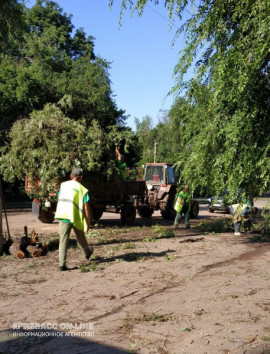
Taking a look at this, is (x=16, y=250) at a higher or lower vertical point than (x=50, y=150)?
lower

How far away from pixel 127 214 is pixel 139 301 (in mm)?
8648

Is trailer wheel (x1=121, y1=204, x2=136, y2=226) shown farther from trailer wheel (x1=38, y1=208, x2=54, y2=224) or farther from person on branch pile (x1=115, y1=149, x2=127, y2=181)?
trailer wheel (x1=38, y1=208, x2=54, y2=224)

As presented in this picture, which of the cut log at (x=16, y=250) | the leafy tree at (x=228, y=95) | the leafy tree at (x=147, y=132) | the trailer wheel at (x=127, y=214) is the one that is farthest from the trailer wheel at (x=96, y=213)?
the leafy tree at (x=147, y=132)

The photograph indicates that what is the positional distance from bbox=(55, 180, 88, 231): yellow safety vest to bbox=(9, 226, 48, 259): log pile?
140cm

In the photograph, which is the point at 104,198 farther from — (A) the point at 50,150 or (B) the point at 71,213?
(B) the point at 71,213

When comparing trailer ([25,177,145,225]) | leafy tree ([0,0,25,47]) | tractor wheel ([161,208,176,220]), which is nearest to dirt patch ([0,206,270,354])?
trailer ([25,177,145,225])

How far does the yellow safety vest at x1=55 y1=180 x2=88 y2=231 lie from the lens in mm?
7438

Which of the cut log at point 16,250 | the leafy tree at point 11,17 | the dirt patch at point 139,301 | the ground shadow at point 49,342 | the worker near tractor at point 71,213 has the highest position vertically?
the leafy tree at point 11,17

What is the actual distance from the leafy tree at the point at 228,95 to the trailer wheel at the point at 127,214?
741 cm

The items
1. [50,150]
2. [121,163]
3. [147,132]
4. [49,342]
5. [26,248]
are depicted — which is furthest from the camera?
[147,132]

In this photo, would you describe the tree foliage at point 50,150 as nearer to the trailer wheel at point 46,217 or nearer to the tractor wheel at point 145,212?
the trailer wheel at point 46,217

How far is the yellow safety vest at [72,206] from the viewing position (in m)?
7.44

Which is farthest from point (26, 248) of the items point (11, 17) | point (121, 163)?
point (11, 17)

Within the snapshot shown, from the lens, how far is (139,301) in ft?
18.9
